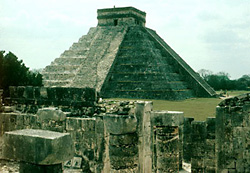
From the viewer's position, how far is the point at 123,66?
3366cm

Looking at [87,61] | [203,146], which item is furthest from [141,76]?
[203,146]

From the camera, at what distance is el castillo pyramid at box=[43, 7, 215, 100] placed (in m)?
31.1

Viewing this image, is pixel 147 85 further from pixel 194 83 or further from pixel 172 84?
pixel 194 83

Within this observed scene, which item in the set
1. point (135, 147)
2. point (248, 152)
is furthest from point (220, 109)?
point (135, 147)

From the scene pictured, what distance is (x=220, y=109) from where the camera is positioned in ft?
23.8

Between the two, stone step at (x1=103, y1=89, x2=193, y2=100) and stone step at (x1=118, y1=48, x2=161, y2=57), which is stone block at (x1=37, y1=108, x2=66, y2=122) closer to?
stone step at (x1=103, y1=89, x2=193, y2=100)

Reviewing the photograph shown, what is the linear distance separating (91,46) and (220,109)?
3282 centimetres

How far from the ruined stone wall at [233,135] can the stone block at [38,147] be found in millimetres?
4604

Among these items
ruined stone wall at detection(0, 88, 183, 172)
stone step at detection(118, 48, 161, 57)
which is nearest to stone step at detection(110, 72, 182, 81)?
stone step at detection(118, 48, 161, 57)

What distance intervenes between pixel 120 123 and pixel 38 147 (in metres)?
2.41

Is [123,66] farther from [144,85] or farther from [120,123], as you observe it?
[120,123]

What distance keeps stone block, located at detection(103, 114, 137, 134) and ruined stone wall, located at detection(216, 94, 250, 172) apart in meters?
2.62

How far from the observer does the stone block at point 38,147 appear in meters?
3.60

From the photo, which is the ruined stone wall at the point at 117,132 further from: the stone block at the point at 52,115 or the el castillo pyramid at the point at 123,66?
the el castillo pyramid at the point at 123,66
